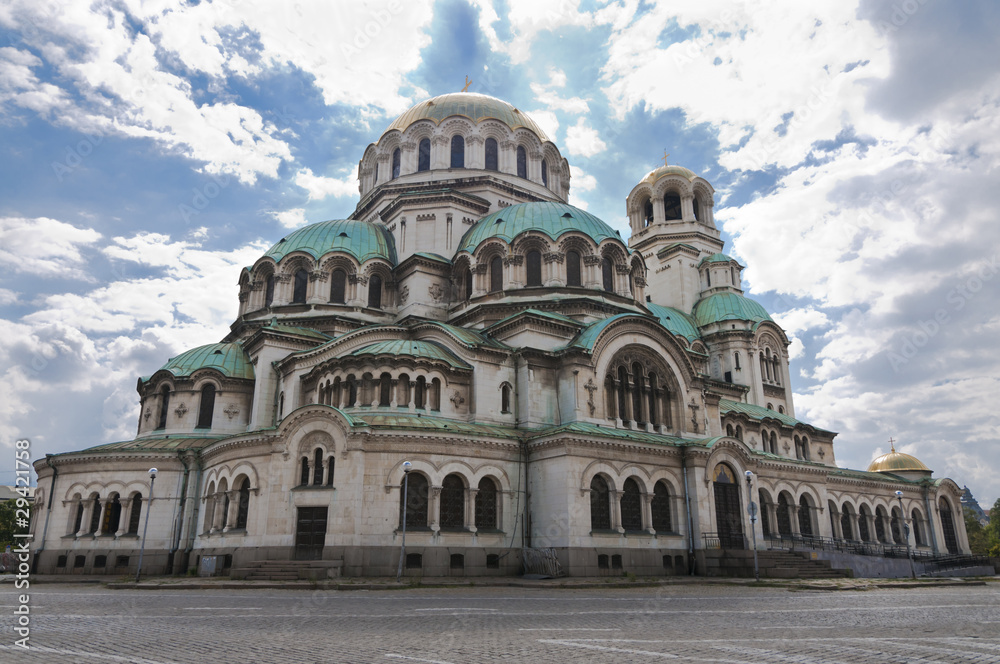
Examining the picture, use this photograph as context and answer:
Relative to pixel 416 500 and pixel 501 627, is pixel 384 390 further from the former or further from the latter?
pixel 501 627

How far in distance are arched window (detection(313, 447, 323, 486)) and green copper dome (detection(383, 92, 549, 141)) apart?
1005 inches

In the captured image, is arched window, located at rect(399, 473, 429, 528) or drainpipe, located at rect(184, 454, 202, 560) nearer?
arched window, located at rect(399, 473, 429, 528)

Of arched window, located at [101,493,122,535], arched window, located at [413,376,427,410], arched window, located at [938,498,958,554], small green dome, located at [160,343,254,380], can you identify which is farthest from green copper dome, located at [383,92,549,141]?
arched window, located at [938,498,958,554]

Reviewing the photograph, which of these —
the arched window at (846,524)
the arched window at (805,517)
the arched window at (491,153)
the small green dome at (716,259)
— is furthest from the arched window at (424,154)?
the arched window at (846,524)

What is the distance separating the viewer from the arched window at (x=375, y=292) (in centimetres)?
3906

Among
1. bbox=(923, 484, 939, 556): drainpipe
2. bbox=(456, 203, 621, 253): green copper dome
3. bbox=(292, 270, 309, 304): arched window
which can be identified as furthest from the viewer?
bbox=(923, 484, 939, 556): drainpipe

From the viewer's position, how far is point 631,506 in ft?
95.1

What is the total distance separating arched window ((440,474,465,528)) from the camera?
2686 cm

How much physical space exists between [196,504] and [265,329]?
8.52 m

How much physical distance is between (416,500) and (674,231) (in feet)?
116

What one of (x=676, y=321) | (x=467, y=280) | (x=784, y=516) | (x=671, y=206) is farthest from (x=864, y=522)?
(x=467, y=280)

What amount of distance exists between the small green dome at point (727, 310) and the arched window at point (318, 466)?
31994mm

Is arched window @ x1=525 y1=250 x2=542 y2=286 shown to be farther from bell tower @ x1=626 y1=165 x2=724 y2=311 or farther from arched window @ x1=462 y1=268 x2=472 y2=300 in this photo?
bell tower @ x1=626 y1=165 x2=724 y2=311

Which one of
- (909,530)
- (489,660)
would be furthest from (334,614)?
(909,530)
